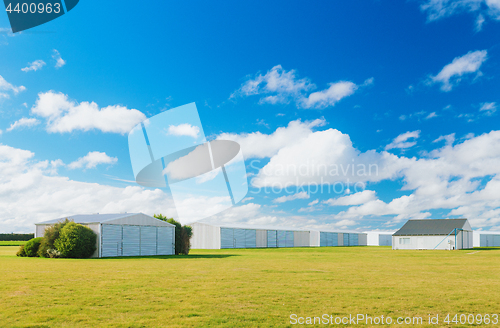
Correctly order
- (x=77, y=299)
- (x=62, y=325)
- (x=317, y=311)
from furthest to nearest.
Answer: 1. (x=77, y=299)
2. (x=317, y=311)
3. (x=62, y=325)

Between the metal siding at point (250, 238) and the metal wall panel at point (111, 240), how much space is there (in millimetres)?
34094

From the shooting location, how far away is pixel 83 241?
3142 cm

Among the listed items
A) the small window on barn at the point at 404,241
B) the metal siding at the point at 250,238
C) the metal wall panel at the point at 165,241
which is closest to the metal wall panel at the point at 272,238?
the metal siding at the point at 250,238

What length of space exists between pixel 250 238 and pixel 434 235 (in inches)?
1097

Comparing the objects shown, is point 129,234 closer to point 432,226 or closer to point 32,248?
point 32,248

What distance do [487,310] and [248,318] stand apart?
230 inches

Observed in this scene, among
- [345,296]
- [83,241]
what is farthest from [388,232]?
[345,296]

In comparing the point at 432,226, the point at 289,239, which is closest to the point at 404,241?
the point at 432,226

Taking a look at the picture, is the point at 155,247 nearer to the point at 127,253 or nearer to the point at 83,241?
the point at 127,253

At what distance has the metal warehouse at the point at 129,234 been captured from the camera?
33.3 m

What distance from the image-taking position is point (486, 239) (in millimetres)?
84688

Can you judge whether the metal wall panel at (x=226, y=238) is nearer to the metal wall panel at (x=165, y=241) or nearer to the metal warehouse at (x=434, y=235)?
the metal wall panel at (x=165, y=241)

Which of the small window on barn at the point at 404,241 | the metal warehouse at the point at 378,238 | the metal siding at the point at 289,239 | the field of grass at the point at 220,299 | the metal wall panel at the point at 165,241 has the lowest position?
the metal warehouse at the point at 378,238

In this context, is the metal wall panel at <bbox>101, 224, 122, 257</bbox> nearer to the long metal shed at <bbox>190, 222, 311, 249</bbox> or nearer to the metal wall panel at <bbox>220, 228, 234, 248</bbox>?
the long metal shed at <bbox>190, 222, 311, 249</bbox>
